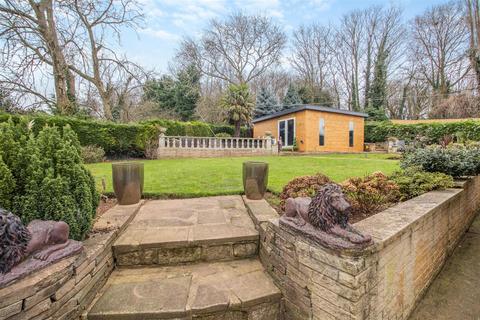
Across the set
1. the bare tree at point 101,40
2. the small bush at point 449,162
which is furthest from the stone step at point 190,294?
the bare tree at point 101,40

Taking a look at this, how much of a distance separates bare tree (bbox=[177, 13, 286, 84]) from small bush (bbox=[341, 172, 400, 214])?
2114 cm

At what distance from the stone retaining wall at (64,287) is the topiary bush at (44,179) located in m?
0.22

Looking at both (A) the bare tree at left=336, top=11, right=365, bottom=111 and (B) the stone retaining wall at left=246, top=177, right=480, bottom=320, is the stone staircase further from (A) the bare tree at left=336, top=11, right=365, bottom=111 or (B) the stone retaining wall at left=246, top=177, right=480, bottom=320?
(A) the bare tree at left=336, top=11, right=365, bottom=111

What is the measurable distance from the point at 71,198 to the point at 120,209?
4.39 ft

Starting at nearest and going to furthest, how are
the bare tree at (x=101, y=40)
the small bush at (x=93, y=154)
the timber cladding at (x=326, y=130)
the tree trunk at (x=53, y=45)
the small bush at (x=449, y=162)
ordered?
the small bush at (x=449, y=162), the small bush at (x=93, y=154), the tree trunk at (x=53, y=45), the bare tree at (x=101, y=40), the timber cladding at (x=326, y=130)

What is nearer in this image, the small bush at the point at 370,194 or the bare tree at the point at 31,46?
the small bush at the point at 370,194

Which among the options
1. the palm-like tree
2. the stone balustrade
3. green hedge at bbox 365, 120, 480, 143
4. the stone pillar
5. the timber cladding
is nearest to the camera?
the stone pillar

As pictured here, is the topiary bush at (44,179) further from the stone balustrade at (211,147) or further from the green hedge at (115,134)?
the stone balustrade at (211,147)

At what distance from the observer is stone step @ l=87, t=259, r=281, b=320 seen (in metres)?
1.54

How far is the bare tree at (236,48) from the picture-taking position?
21.1 m

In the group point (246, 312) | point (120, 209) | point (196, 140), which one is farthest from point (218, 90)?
point (246, 312)

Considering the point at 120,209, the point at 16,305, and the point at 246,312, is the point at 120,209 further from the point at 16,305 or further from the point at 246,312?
the point at 246,312

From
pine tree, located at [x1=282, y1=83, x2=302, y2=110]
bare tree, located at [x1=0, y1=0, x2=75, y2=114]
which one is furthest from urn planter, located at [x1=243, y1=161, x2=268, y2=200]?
pine tree, located at [x1=282, y1=83, x2=302, y2=110]

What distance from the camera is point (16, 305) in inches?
44.9
